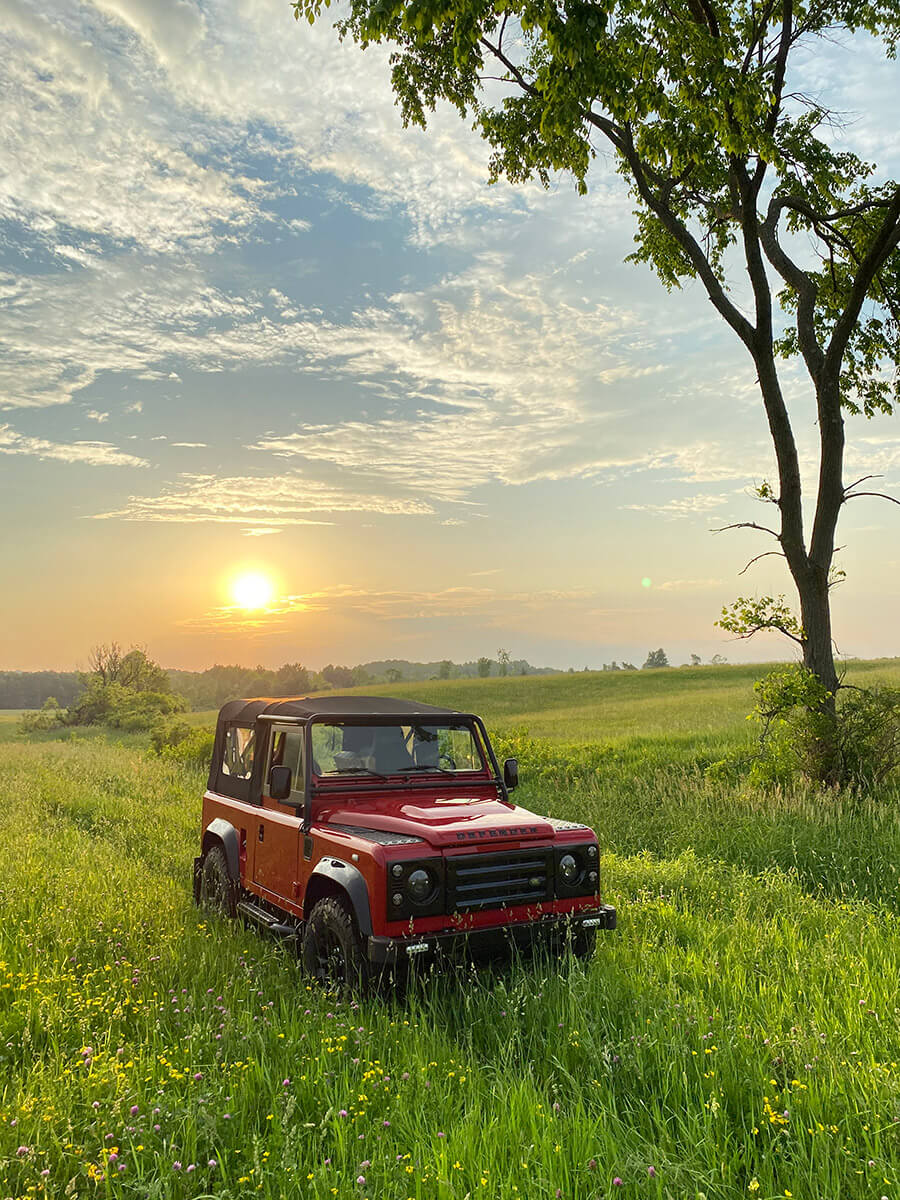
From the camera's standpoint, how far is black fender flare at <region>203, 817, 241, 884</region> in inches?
303

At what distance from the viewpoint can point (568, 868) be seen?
603cm

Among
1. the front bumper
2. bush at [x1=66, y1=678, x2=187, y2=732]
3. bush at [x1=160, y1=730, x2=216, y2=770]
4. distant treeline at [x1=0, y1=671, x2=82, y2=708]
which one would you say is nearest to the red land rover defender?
the front bumper

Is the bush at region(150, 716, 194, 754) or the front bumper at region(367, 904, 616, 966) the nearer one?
the front bumper at region(367, 904, 616, 966)

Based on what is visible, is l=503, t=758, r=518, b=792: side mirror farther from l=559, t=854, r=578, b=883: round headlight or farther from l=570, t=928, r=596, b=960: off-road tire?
l=570, t=928, r=596, b=960: off-road tire

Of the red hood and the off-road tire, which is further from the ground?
the red hood

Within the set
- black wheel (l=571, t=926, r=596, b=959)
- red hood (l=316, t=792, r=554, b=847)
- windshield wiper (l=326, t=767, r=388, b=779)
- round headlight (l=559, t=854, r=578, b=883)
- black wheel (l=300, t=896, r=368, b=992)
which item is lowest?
black wheel (l=571, t=926, r=596, b=959)

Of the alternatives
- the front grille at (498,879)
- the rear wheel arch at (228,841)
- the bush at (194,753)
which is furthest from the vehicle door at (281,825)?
the bush at (194,753)

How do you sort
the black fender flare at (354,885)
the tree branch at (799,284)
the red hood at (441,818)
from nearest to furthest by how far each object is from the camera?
the black fender flare at (354,885), the red hood at (441,818), the tree branch at (799,284)

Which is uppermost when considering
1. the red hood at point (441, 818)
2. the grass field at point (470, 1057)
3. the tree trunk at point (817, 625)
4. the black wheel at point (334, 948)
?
the tree trunk at point (817, 625)

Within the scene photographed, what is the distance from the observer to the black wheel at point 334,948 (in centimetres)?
539

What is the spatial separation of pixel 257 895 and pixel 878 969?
196 inches

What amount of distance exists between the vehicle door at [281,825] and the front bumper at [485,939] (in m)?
1.48

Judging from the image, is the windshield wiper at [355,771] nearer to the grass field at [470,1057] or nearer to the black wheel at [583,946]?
the grass field at [470,1057]

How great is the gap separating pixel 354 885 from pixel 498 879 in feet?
3.25
